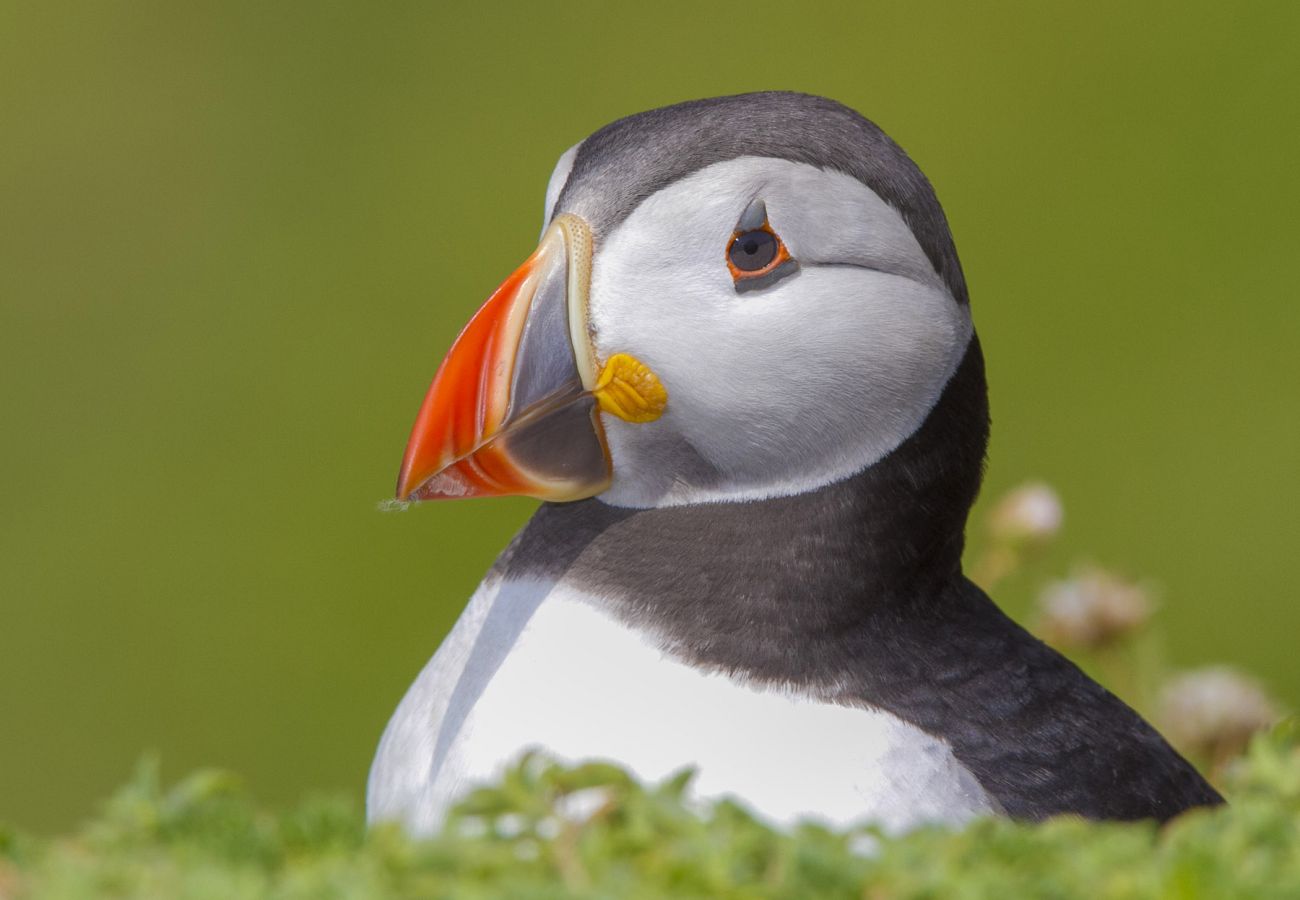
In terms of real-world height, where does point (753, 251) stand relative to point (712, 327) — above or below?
above

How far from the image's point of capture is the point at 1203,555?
21.2 ft

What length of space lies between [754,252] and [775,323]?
0.32ft

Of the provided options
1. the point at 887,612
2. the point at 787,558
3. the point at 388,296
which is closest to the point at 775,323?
the point at 787,558

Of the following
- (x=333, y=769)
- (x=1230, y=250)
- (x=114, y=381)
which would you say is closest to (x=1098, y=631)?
(x=333, y=769)

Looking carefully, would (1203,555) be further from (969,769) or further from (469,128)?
(969,769)

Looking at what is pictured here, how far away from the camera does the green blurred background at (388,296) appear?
20.9ft

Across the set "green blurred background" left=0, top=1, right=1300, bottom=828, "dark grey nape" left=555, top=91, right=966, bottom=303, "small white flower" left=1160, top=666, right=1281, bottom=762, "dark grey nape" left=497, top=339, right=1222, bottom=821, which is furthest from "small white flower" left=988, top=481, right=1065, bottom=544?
"green blurred background" left=0, top=1, right=1300, bottom=828

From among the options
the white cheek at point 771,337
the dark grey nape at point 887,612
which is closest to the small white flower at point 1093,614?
the dark grey nape at point 887,612

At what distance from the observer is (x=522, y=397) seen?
2.35m

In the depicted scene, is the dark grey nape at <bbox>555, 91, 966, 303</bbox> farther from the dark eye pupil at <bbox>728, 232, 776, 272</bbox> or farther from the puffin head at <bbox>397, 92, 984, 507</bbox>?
the dark eye pupil at <bbox>728, 232, 776, 272</bbox>

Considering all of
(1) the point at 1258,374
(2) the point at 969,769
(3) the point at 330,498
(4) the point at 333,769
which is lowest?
(2) the point at 969,769

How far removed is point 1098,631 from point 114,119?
6393mm

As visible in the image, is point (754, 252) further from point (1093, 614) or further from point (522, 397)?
point (1093, 614)

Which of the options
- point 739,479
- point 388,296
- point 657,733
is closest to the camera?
point 657,733
